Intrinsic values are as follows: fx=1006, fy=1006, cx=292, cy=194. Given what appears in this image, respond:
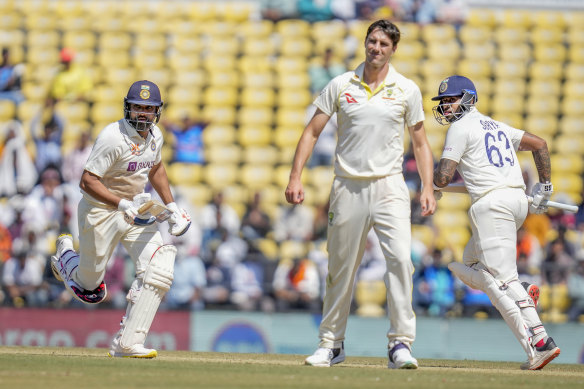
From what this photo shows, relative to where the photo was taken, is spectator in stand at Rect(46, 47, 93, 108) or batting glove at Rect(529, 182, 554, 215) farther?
spectator in stand at Rect(46, 47, 93, 108)

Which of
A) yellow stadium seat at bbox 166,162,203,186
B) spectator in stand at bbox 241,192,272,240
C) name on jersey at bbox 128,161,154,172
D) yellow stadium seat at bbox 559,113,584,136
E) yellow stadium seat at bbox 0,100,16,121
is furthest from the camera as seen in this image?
yellow stadium seat at bbox 559,113,584,136

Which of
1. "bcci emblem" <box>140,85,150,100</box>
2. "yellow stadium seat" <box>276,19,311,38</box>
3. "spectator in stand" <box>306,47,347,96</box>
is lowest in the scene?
"bcci emblem" <box>140,85,150,100</box>

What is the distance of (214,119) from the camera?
15.7 meters

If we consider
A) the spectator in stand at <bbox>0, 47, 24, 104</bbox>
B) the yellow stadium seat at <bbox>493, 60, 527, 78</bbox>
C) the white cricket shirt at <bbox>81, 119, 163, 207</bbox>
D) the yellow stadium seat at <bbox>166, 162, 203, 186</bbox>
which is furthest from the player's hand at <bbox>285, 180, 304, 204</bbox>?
the yellow stadium seat at <bbox>493, 60, 527, 78</bbox>

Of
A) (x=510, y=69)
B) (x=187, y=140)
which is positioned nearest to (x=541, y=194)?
(x=187, y=140)

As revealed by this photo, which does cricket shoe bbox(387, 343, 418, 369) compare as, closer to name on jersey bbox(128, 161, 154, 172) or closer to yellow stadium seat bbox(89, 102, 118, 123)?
name on jersey bbox(128, 161, 154, 172)

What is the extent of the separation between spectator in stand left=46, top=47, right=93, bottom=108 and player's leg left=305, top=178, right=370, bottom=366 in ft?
31.5

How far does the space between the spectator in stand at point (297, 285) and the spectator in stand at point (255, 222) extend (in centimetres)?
111

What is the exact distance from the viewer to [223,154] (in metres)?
15.2

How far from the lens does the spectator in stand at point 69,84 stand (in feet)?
50.8

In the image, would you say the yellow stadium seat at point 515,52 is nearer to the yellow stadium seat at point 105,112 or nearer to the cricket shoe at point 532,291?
the yellow stadium seat at point 105,112

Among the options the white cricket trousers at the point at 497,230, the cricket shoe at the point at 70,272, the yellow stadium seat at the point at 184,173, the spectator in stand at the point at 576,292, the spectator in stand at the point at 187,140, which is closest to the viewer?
the white cricket trousers at the point at 497,230

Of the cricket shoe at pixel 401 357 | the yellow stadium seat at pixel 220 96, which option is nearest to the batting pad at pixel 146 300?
the cricket shoe at pixel 401 357

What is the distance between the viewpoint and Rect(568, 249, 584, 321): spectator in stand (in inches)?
464
